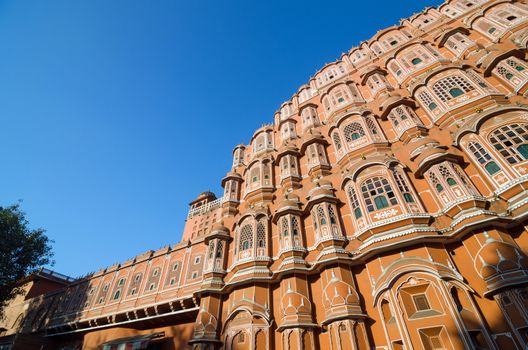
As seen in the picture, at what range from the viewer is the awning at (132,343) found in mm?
17991

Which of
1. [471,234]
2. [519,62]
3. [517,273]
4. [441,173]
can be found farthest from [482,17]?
[517,273]

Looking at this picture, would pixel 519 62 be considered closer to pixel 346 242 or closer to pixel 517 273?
pixel 517 273

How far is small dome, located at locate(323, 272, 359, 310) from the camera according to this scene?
38.1ft

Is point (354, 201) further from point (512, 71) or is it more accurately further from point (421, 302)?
point (512, 71)

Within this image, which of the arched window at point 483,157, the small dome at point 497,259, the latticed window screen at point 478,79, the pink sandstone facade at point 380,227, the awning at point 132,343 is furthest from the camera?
the awning at point 132,343

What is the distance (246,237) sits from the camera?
17578mm

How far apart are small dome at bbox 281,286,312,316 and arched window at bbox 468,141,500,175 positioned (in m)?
10.8

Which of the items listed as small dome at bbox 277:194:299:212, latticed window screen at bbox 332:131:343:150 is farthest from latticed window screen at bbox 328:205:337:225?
latticed window screen at bbox 332:131:343:150

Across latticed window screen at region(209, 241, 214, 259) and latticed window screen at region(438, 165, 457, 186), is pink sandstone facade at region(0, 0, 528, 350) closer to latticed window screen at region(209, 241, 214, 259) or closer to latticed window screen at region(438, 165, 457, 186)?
latticed window screen at region(438, 165, 457, 186)

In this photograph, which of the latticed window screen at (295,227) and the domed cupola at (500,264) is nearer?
the domed cupola at (500,264)

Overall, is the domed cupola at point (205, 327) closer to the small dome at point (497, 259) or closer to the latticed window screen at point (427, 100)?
the small dome at point (497, 259)

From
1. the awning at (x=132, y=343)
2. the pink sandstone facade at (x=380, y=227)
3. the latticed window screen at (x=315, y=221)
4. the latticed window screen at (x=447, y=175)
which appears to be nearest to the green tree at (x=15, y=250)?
the pink sandstone facade at (x=380, y=227)

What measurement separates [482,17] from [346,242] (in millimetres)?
22278

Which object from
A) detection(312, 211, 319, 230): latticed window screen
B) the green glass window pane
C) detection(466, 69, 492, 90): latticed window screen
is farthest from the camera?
detection(466, 69, 492, 90): latticed window screen
